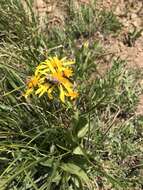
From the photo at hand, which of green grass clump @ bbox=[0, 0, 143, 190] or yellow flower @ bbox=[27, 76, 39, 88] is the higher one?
yellow flower @ bbox=[27, 76, 39, 88]

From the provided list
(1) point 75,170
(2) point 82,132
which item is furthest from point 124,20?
(1) point 75,170

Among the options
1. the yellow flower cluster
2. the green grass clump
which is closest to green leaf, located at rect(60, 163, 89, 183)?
the green grass clump

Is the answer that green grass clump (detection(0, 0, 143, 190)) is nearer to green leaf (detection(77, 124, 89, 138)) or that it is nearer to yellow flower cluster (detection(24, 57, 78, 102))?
green leaf (detection(77, 124, 89, 138))

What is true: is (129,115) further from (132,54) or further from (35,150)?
(35,150)

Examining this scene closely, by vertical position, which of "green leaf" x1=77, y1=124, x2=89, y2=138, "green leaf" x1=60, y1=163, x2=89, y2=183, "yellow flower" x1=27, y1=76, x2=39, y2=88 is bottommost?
"green leaf" x1=60, y1=163, x2=89, y2=183

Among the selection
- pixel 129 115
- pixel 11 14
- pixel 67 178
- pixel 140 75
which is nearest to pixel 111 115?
pixel 129 115

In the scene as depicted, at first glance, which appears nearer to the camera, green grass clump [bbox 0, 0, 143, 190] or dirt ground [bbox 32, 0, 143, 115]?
green grass clump [bbox 0, 0, 143, 190]

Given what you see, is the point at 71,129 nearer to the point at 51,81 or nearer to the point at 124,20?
the point at 51,81
